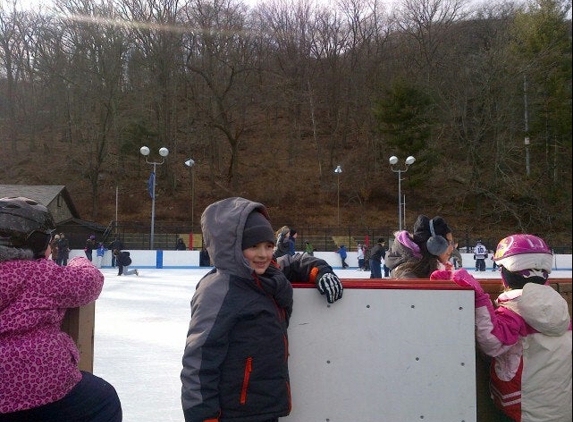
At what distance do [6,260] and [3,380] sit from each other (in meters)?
0.36

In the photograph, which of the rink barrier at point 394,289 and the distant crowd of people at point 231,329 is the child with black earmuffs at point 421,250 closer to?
the rink barrier at point 394,289

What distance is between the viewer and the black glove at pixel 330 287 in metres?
1.98

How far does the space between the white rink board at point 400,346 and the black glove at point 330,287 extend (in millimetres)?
71

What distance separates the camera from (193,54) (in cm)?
4084

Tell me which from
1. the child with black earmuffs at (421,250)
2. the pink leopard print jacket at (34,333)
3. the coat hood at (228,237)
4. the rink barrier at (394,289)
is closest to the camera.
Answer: the pink leopard print jacket at (34,333)

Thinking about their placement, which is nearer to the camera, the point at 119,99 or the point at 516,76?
the point at 516,76

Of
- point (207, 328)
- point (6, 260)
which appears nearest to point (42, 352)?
point (6, 260)

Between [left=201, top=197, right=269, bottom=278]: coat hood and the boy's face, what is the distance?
0.17 ft

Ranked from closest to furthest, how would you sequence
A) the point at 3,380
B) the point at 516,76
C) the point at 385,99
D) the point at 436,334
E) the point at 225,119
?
the point at 3,380 < the point at 436,334 < the point at 516,76 < the point at 385,99 < the point at 225,119

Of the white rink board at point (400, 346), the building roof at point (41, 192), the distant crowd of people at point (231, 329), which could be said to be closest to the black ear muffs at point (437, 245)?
→ the distant crowd of people at point (231, 329)

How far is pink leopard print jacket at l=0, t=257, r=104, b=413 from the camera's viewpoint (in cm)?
177

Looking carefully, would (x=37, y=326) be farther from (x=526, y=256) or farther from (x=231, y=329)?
(x=526, y=256)

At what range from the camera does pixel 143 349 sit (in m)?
5.07

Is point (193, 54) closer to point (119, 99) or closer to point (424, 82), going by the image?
point (119, 99)
